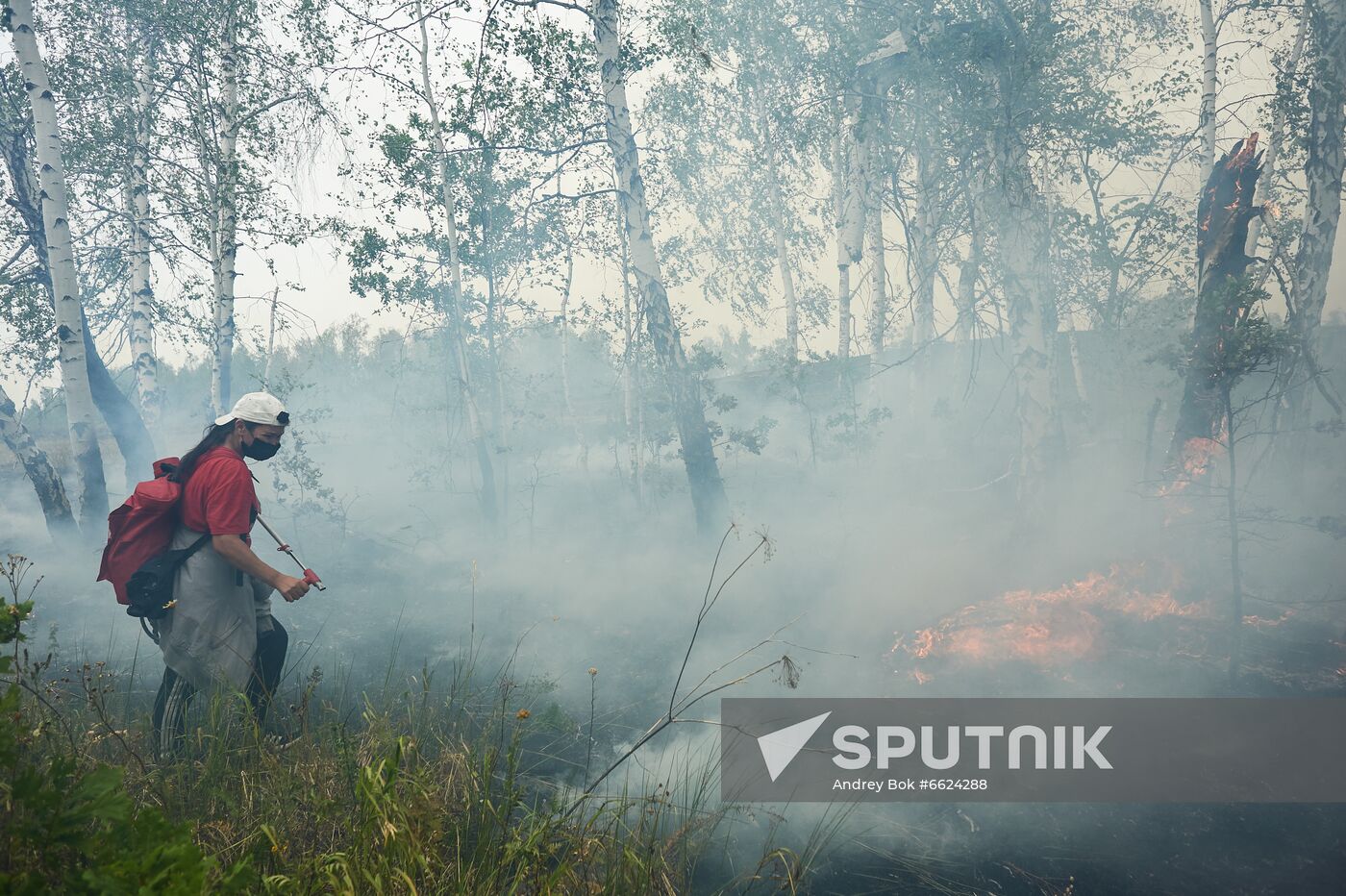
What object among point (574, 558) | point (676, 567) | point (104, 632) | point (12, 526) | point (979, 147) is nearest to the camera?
point (104, 632)

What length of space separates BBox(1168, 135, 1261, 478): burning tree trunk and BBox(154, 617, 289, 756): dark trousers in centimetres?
865

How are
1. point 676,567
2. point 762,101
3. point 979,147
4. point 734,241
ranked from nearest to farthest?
point 979,147 < point 676,567 < point 762,101 < point 734,241

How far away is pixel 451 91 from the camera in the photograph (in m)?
A: 12.4

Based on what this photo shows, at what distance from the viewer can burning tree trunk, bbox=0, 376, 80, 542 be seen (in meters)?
9.30

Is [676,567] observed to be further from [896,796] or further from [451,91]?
[451,91]

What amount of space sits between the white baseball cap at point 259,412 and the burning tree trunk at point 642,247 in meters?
5.97

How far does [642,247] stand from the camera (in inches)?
368

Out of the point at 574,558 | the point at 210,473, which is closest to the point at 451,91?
the point at 574,558

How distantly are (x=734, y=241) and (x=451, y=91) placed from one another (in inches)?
468

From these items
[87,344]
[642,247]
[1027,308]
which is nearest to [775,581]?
[1027,308]

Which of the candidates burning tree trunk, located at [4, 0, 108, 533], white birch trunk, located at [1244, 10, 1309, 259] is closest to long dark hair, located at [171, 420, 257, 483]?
burning tree trunk, located at [4, 0, 108, 533]

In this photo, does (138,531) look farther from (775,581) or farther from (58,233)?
(775,581)

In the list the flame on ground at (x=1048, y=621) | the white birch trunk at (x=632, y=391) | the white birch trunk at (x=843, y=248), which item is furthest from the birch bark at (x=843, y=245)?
the flame on ground at (x=1048, y=621)

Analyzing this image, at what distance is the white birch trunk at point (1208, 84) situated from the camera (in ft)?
Answer: 43.1
